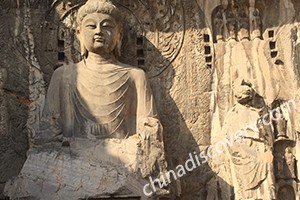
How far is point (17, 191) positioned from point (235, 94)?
259 cm

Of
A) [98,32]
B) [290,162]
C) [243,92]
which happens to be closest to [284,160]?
[290,162]

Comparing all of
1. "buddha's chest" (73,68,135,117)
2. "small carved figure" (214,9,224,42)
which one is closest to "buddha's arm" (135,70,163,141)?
"buddha's chest" (73,68,135,117)

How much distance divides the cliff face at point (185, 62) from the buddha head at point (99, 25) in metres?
0.55

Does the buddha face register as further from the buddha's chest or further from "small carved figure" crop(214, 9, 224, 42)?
"small carved figure" crop(214, 9, 224, 42)

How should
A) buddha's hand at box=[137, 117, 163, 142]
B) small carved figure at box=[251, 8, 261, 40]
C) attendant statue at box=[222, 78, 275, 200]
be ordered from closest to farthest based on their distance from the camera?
buddha's hand at box=[137, 117, 163, 142] < attendant statue at box=[222, 78, 275, 200] < small carved figure at box=[251, 8, 261, 40]

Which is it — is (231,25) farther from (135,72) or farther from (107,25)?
(107,25)

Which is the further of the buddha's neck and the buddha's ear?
the buddha's ear

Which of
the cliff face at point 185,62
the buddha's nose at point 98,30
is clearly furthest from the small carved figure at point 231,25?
the buddha's nose at point 98,30

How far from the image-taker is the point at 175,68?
8.58m

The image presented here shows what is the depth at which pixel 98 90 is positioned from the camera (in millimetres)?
7812

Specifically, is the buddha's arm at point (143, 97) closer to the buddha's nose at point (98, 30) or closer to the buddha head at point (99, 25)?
the buddha head at point (99, 25)

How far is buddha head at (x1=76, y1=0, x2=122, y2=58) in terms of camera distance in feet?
26.1

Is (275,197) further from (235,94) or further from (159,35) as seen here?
(159,35)

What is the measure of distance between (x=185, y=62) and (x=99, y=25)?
1218 mm
